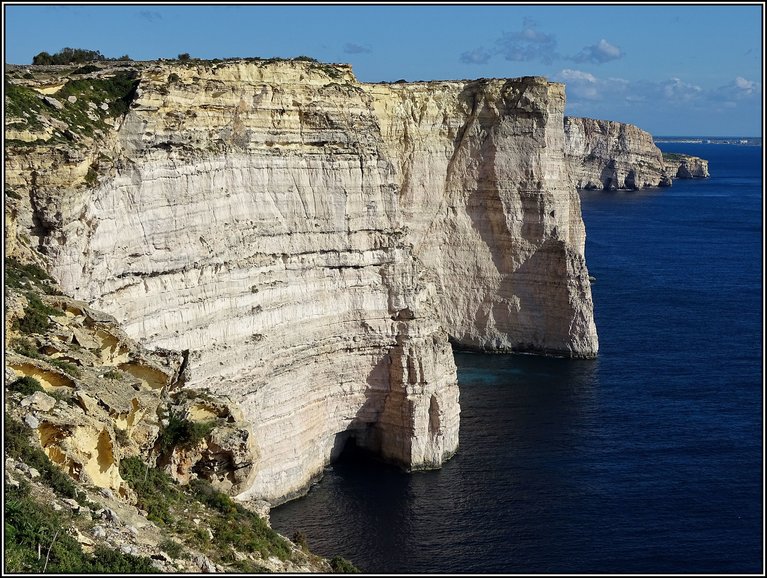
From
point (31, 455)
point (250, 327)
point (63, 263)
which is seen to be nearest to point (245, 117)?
point (250, 327)

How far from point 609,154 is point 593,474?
152602mm

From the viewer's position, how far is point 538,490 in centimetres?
4297

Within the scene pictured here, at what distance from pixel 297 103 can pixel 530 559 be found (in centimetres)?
2376

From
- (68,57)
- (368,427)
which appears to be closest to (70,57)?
(68,57)

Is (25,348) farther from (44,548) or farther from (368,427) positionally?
(368,427)

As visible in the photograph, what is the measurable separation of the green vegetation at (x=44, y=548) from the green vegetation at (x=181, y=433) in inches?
353

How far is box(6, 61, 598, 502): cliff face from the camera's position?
33969 mm

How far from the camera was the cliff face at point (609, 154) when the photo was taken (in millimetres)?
176500

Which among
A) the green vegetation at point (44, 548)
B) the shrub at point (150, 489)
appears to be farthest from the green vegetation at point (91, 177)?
the green vegetation at point (44, 548)

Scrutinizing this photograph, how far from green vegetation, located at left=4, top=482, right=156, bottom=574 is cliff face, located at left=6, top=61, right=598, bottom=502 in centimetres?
1306

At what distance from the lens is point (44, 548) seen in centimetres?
1653

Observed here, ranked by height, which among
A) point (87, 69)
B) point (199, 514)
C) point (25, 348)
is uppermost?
point (87, 69)

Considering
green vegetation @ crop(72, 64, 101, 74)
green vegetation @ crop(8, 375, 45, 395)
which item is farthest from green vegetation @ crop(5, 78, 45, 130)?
green vegetation @ crop(8, 375, 45, 395)

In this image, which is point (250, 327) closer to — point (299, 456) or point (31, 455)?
point (299, 456)
